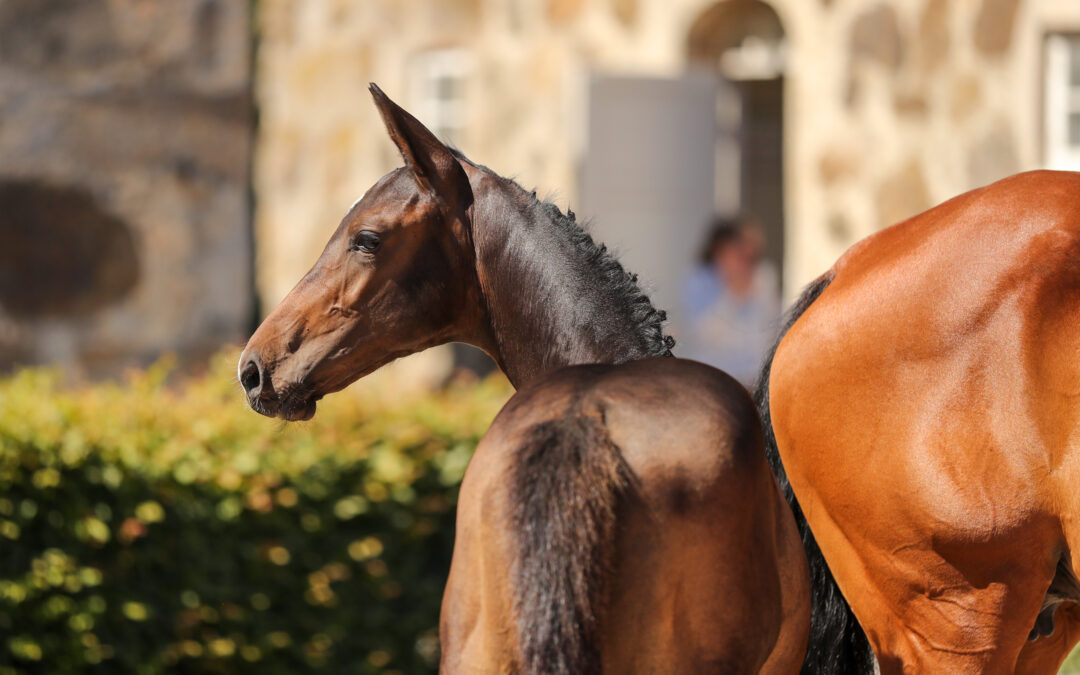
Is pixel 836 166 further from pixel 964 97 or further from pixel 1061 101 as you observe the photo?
pixel 1061 101

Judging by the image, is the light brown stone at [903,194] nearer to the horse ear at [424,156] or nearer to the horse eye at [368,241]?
the horse ear at [424,156]

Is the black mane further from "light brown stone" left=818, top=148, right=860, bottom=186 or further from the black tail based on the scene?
"light brown stone" left=818, top=148, right=860, bottom=186

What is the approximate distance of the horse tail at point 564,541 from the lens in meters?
1.75

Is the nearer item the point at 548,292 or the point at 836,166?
the point at 548,292

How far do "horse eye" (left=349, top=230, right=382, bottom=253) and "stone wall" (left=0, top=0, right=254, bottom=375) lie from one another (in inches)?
236

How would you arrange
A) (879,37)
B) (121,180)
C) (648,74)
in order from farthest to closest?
(121,180) → (648,74) → (879,37)

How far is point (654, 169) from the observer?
8031mm

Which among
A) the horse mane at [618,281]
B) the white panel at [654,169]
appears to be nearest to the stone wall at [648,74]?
the white panel at [654,169]

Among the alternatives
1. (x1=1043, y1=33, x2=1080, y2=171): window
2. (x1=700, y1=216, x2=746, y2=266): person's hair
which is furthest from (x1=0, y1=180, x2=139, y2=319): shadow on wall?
(x1=1043, y1=33, x2=1080, y2=171): window

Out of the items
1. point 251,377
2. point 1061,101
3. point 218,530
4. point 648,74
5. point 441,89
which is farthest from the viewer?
point 441,89

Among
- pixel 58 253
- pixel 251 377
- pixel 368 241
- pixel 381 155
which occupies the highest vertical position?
pixel 368 241

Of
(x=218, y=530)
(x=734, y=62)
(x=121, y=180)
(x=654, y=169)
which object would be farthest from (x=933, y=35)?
(x=121, y=180)

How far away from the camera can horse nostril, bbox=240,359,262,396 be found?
2488 millimetres

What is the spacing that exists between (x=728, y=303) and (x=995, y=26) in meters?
2.39
